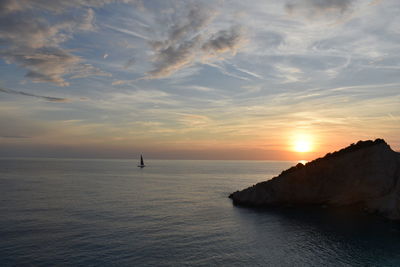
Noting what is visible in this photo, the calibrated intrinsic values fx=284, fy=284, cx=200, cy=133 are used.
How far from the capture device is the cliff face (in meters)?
55.7

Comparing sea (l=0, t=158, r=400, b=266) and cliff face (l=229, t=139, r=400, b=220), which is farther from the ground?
cliff face (l=229, t=139, r=400, b=220)

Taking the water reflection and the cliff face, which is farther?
the cliff face

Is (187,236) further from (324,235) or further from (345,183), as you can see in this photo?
(345,183)

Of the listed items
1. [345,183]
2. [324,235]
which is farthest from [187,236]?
[345,183]

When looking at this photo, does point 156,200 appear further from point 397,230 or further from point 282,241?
point 397,230

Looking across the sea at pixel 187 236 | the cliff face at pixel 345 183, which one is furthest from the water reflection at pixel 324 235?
the cliff face at pixel 345 183

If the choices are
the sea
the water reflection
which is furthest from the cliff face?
the sea

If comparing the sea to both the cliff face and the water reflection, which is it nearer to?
the water reflection

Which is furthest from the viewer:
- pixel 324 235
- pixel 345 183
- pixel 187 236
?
pixel 345 183

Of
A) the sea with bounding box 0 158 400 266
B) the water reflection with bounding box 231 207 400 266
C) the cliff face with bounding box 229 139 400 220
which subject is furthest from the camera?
the cliff face with bounding box 229 139 400 220

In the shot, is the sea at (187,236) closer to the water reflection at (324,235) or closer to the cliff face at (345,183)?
the water reflection at (324,235)

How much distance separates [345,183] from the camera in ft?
195

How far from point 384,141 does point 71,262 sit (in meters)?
61.4

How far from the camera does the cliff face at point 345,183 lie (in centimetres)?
5569
